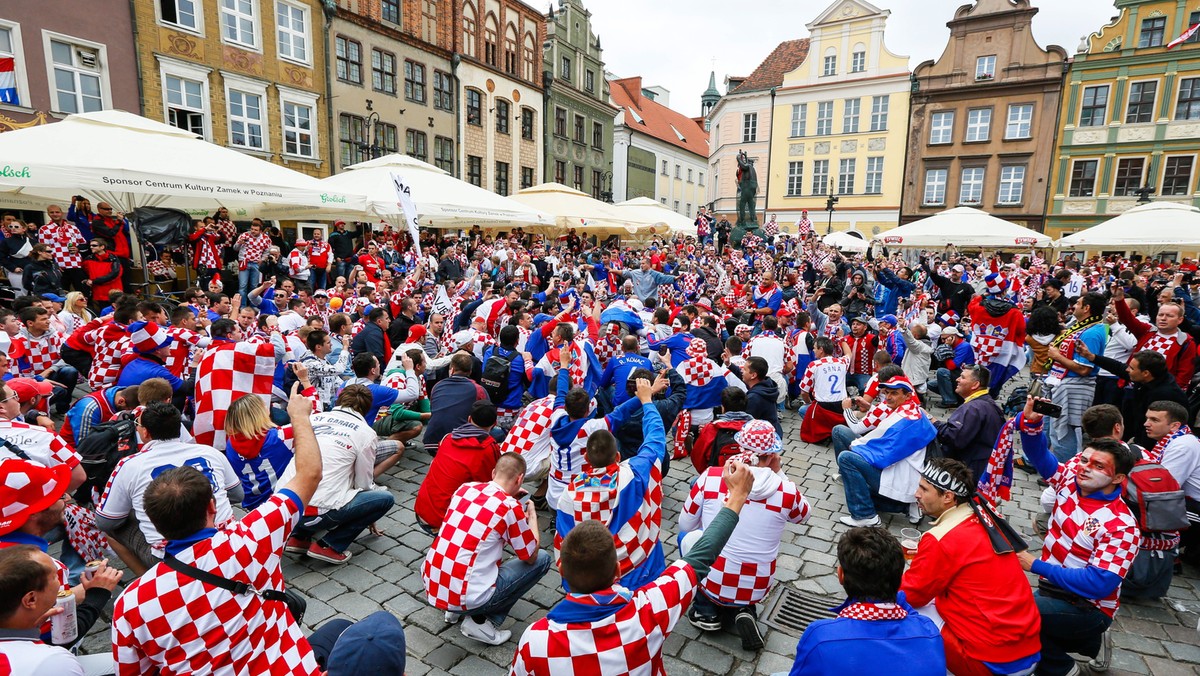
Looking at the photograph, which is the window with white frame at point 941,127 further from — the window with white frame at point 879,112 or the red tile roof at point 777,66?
the red tile roof at point 777,66

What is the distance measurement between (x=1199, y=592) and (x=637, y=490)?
4596mm

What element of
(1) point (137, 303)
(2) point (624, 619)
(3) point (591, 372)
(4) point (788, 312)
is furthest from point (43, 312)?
(4) point (788, 312)

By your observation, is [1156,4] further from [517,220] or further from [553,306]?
[553,306]

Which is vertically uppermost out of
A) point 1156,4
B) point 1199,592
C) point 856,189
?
point 1156,4

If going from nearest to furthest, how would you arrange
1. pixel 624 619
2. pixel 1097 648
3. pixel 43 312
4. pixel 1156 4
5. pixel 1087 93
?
pixel 624 619
pixel 1097 648
pixel 43 312
pixel 1156 4
pixel 1087 93

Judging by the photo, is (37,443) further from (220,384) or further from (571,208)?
(571,208)

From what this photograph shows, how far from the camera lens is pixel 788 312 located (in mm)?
9992

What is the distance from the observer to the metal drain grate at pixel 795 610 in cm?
414

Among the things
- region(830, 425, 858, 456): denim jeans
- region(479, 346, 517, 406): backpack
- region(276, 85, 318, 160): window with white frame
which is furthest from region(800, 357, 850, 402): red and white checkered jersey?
region(276, 85, 318, 160): window with white frame

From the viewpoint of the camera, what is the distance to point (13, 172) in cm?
650

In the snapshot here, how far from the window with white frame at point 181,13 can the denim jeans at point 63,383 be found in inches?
633

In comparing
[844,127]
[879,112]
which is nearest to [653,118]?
[844,127]

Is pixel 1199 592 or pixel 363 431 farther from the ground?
pixel 363 431

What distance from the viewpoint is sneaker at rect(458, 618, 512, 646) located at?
379 centimetres
